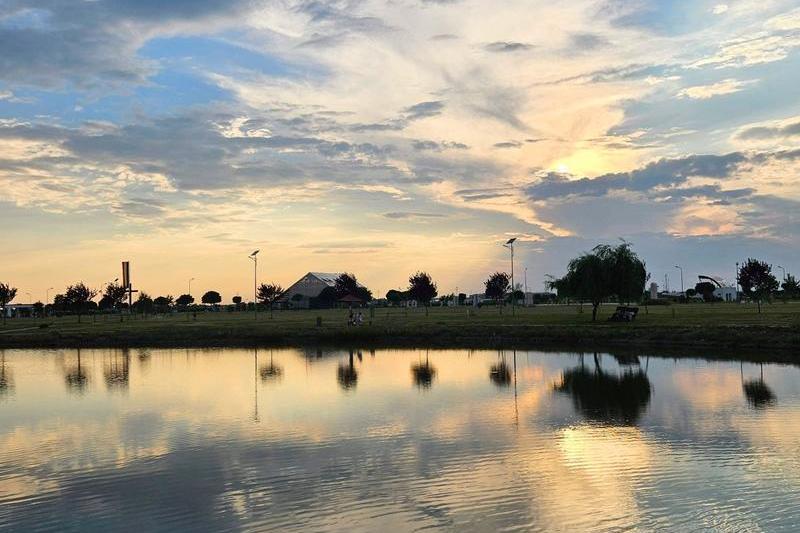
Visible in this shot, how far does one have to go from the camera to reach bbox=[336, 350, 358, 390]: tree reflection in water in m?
27.7

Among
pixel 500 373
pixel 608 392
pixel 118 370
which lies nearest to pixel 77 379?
pixel 118 370

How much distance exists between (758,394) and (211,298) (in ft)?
438

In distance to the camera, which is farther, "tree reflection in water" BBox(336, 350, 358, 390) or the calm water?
"tree reflection in water" BBox(336, 350, 358, 390)

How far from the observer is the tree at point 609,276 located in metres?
53.3

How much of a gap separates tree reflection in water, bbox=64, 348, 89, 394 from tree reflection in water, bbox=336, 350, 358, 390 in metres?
9.92

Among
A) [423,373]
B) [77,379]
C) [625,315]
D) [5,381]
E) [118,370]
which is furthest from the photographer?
[625,315]

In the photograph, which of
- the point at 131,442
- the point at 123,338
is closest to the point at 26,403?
the point at 131,442

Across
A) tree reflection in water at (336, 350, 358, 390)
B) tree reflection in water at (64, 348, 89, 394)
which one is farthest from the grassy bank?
tree reflection in water at (64, 348, 89, 394)

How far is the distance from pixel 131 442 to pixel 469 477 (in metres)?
8.64

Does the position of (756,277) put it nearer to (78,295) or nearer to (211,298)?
(78,295)

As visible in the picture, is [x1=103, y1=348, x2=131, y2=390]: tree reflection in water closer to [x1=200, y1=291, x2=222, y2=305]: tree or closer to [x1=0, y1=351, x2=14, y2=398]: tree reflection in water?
[x1=0, y1=351, x2=14, y2=398]: tree reflection in water

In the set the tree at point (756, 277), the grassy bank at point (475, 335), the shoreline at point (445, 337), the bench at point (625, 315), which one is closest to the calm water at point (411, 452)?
the shoreline at point (445, 337)

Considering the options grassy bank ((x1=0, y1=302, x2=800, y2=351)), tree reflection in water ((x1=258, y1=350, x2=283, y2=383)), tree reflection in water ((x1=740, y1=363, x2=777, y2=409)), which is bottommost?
tree reflection in water ((x1=740, y1=363, x2=777, y2=409))

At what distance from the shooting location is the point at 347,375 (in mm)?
31484
